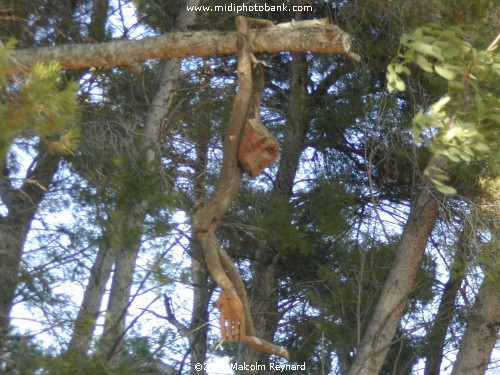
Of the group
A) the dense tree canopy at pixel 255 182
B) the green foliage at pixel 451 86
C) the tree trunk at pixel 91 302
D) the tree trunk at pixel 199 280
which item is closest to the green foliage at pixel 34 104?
the dense tree canopy at pixel 255 182

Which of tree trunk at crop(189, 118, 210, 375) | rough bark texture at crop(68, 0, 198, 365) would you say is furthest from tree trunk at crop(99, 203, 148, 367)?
tree trunk at crop(189, 118, 210, 375)

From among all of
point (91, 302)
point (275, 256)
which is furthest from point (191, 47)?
point (275, 256)

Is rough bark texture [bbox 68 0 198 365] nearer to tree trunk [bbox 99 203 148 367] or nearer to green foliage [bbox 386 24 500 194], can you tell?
tree trunk [bbox 99 203 148 367]

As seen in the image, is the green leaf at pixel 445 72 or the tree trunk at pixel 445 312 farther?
the tree trunk at pixel 445 312

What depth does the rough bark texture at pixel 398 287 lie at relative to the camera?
9250 mm

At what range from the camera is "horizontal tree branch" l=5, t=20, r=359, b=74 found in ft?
15.8

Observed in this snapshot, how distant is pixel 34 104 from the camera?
431cm

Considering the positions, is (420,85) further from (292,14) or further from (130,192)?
(130,192)

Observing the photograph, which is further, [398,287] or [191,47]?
[398,287]

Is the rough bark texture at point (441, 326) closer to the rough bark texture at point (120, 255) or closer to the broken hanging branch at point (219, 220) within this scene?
the rough bark texture at point (120, 255)

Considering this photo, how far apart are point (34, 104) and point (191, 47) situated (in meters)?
1.22

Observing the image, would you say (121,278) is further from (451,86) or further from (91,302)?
(451,86)

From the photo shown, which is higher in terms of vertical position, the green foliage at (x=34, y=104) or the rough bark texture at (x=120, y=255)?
the rough bark texture at (x=120, y=255)

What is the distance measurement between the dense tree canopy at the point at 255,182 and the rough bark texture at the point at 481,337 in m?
0.02
